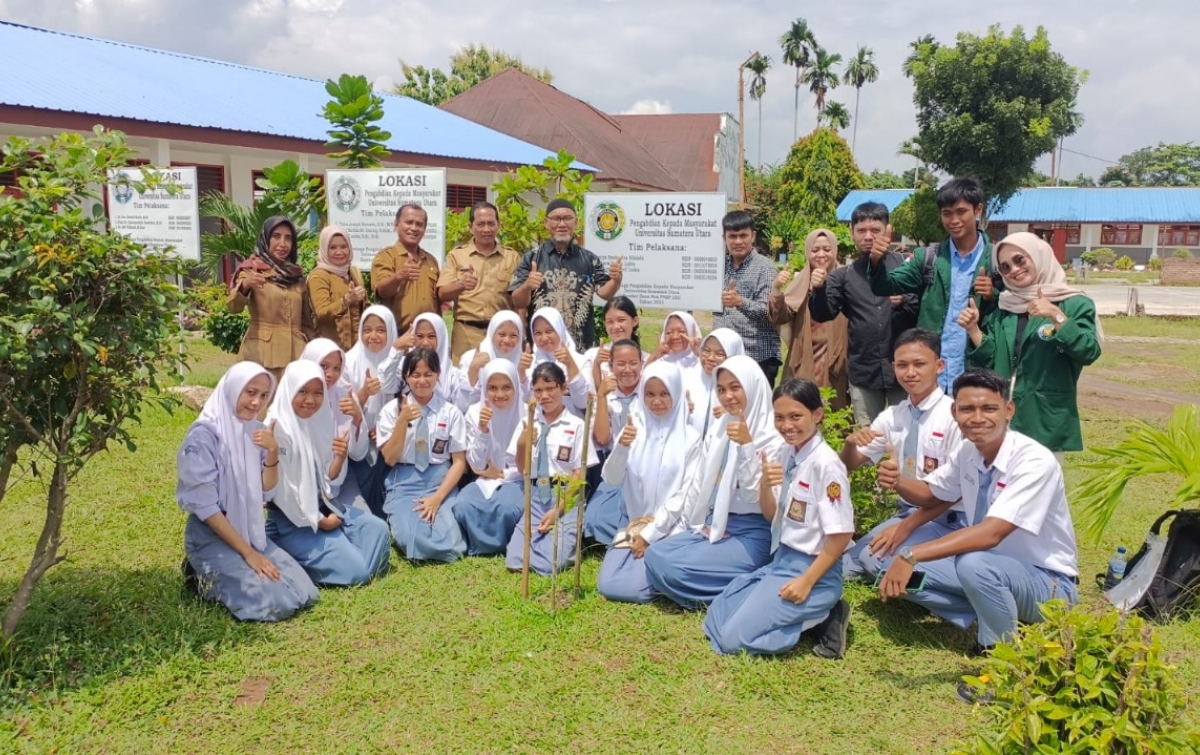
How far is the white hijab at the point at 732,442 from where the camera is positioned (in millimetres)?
4137

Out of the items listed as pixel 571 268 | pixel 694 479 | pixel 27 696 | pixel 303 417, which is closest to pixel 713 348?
pixel 694 479

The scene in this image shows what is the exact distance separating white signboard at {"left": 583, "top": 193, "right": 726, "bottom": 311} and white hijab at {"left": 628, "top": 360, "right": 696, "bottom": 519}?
3.84 feet

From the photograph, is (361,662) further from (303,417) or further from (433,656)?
(303,417)

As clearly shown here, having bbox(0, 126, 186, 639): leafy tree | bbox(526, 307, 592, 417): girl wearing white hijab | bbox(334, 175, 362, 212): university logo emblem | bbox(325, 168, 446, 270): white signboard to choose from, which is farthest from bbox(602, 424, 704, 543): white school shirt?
bbox(334, 175, 362, 212): university logo emblem

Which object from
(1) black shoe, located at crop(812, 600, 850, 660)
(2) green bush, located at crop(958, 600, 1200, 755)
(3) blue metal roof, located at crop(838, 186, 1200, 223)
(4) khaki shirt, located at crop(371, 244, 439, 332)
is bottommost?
(1) black shoe, located at crop(812, 600, 850, 660)

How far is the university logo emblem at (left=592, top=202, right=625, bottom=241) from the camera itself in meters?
6.13

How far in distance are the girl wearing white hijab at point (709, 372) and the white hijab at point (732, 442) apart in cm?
50

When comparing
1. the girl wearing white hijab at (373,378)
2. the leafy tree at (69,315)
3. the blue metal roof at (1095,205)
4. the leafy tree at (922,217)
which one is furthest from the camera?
the blue metal roof at (1095,205)

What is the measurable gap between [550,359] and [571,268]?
2.52 feet

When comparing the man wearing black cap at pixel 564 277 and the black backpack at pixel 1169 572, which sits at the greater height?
the man wearing black cap at pixel 564 277

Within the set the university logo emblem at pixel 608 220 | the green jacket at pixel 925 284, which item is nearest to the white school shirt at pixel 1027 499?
the green jacket at pixel 925 284

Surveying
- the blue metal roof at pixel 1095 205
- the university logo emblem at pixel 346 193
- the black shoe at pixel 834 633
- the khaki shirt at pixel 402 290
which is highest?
the blue metal roof at pixel 1095 205

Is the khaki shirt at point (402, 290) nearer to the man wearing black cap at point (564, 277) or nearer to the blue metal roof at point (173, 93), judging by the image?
the man wearing black cap at point (564, 277)

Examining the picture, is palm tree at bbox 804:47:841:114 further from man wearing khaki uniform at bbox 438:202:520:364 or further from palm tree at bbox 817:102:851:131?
man wearing khaki uniform at bbox 438:202:520:364
